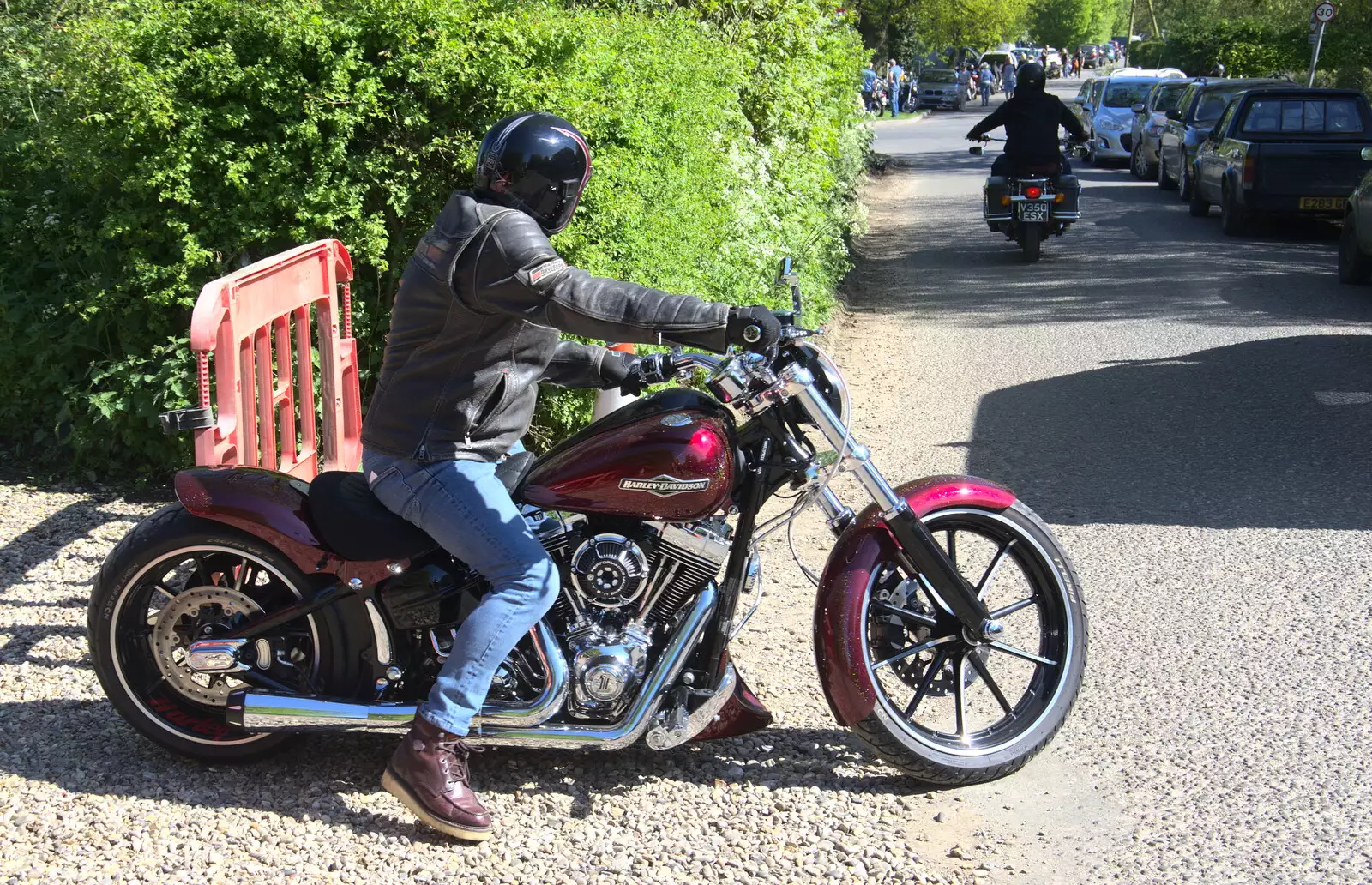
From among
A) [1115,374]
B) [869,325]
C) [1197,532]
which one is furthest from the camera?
[869,325]

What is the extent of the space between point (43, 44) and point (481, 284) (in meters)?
5.34

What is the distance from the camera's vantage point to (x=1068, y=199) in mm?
15047

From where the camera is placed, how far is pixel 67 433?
6.70 m

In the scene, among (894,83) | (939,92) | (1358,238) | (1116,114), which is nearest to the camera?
(1358,238)

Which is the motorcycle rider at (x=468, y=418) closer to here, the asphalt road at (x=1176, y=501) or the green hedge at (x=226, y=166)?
the asphalt road at (x=1176, y=501)

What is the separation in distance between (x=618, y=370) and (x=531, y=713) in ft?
3.39

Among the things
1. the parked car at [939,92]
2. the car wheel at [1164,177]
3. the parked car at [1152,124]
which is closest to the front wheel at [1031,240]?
the car wheel at [1164,177]

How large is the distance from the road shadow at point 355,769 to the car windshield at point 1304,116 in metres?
15.4

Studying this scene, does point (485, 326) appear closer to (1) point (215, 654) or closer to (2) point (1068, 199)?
(1) point (215, 654)

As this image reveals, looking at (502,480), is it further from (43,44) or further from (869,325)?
(869,325)

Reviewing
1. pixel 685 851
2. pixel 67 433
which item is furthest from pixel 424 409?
pixel 67 433

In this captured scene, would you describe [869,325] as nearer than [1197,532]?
No

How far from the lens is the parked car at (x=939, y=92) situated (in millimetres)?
56781

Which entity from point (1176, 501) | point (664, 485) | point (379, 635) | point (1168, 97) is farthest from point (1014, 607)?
point (1168, 97)
